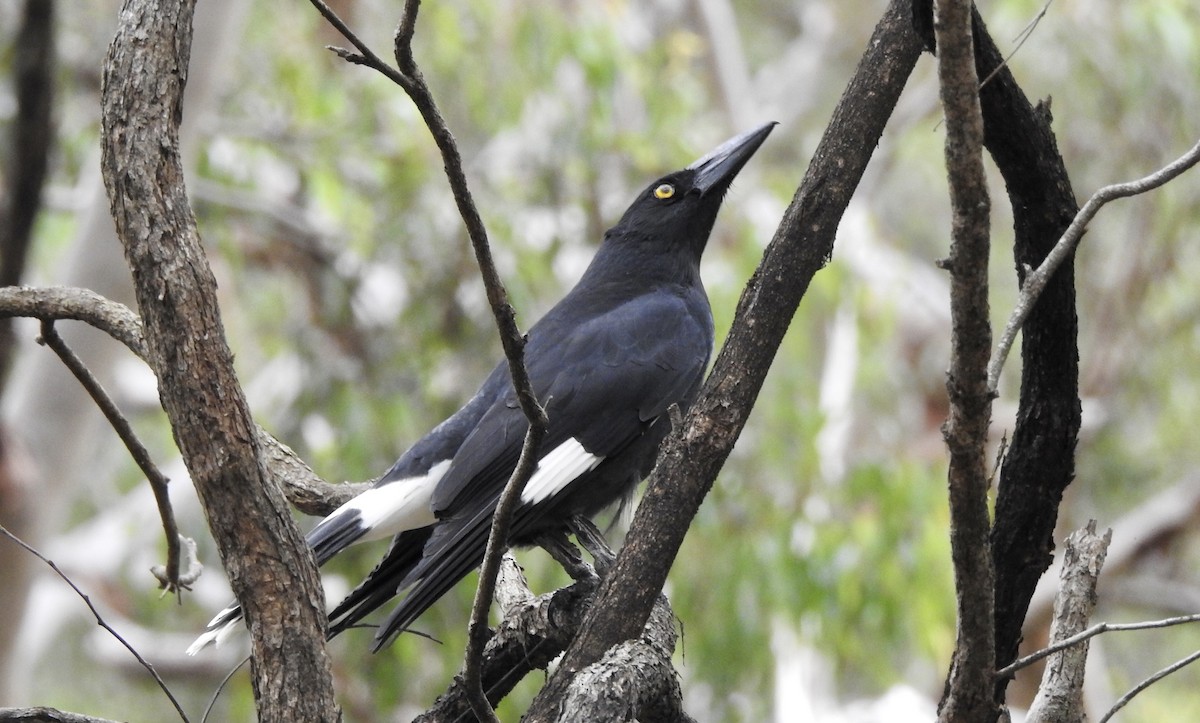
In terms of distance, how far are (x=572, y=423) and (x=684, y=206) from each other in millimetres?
903

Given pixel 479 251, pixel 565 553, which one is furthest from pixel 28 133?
pixel 479 251

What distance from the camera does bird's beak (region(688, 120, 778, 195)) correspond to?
3527 millimetres

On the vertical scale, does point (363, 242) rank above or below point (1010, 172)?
above

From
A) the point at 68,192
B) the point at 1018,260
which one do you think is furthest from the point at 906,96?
the point at 1018,260

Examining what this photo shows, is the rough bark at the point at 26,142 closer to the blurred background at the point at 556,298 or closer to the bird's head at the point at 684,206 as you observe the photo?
the blurred background at the point at 556,298

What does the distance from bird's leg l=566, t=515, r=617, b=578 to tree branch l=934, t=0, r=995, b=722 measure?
1002mm

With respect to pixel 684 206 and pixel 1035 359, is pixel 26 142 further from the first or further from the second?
pixel 1035 359

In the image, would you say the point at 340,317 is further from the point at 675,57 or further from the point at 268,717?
the point at 268,717

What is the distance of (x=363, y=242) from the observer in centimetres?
605

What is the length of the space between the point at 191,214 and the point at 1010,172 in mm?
1144

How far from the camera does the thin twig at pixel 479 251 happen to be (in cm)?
153

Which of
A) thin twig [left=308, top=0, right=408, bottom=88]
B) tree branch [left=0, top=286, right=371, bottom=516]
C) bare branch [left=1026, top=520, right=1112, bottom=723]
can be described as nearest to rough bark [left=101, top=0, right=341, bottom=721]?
thin twig [left=308, top=0, right=408, bottom=88]

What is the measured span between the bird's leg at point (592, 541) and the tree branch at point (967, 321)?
100 centimetres

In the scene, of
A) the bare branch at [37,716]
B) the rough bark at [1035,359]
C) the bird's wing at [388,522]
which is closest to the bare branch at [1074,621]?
the rough bark at [1035,359]
